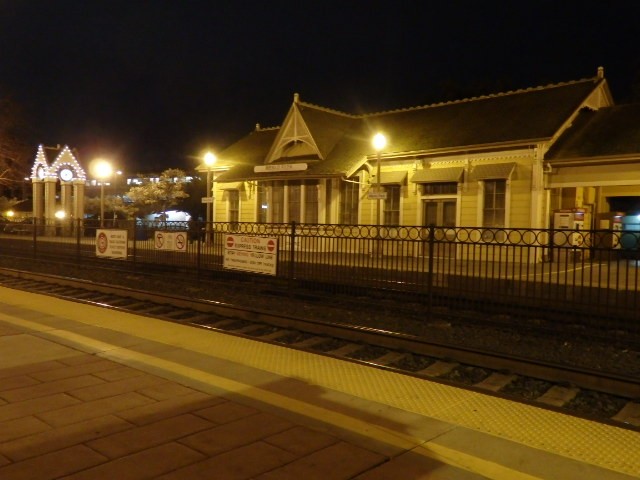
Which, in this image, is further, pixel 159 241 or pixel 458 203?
pixel 458 203

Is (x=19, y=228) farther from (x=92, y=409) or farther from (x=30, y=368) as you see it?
(x=92, y=409)

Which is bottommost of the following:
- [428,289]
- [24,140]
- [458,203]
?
[428,289]

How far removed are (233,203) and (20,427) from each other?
24.0 m

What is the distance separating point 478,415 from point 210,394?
2542mm

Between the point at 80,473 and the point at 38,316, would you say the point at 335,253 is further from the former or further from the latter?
the point at 80,473

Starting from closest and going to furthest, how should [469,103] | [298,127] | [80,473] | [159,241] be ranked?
1. [80,473]
2. [159,241]
3. [469,103]
4. [298,127]

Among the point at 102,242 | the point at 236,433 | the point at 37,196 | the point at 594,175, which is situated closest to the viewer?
the point at 236,433

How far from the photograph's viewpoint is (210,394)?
19.3ft

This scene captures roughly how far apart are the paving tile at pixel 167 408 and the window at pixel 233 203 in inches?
899

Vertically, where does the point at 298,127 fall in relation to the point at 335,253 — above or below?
above

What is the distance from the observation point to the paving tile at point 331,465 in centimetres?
412

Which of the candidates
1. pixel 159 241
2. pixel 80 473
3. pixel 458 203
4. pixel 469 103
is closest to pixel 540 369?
pixel 80 473

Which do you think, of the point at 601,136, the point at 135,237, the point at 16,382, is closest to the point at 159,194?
the point at 135,237

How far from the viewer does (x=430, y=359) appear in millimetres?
8141
